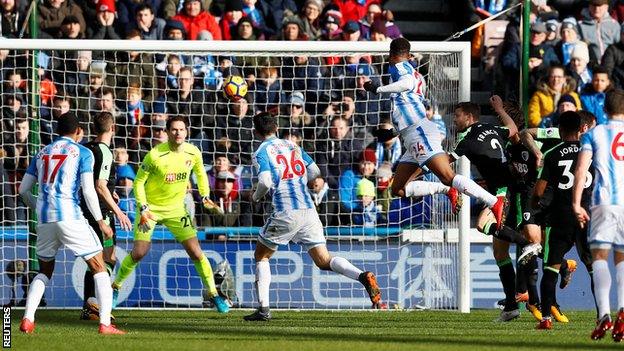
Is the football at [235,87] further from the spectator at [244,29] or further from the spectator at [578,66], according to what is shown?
the spectator at [578,66]

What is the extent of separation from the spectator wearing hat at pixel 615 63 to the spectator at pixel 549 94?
1.26m

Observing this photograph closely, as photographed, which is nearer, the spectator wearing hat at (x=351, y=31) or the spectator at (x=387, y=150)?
the spectator at (x=387, y=150)

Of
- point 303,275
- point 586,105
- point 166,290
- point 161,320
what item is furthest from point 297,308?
point 586,105

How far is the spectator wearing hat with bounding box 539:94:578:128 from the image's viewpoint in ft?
62.2

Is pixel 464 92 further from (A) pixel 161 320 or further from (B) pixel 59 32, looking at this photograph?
(B) pixel 59 32

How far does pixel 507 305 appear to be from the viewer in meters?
14.8

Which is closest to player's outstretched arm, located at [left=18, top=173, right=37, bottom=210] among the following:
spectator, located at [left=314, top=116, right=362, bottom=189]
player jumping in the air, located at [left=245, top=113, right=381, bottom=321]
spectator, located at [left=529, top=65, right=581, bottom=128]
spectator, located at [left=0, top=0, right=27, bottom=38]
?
player jumping in the air, located at [left=245, top=113, right=381, bottom=321]

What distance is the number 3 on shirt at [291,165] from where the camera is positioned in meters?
14.6

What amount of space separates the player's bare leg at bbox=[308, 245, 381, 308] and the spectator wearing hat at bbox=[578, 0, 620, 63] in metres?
8.17

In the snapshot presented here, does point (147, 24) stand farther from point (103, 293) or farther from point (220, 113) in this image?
point (103, 293)

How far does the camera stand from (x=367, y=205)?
717 inches

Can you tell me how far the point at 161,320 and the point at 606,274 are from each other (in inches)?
214

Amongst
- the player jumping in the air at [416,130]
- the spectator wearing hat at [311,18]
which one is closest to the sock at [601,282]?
the player jumping in the air at [416,130]

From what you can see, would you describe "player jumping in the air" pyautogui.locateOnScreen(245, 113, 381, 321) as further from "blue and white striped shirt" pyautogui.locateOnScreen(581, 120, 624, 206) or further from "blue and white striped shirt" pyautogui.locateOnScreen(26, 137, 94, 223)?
"blue and white striped shirt" pyautogui.locateOnScreen(581, 120, 624, 206)
